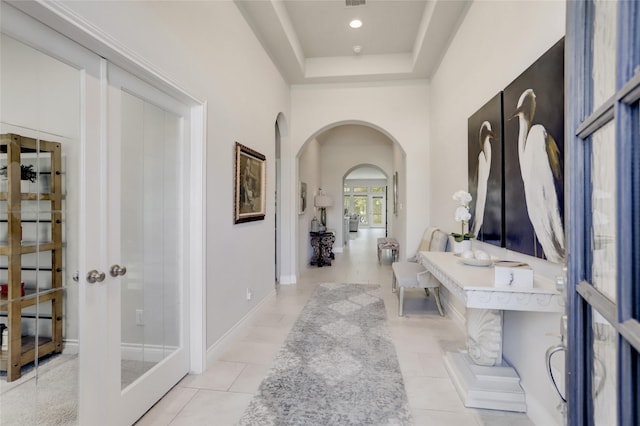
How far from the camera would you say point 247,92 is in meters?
3.32

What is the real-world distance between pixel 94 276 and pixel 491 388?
2486mm

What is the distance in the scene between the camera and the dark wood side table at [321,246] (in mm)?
6820

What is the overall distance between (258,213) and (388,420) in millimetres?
2456

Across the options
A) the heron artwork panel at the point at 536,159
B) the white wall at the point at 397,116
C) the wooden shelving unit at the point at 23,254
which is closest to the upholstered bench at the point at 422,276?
the white wall at the point at 397,116

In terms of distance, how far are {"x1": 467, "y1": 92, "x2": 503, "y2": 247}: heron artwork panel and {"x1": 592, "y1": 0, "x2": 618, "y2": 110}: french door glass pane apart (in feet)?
5.77

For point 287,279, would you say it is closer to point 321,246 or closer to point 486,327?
point 321,246

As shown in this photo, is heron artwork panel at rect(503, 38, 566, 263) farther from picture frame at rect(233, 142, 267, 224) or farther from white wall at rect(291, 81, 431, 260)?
white wall at rect(291, 81, 431, 260)

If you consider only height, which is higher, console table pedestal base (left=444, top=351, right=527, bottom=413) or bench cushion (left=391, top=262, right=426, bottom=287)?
bench cushion (left=391, top=262, right=426, bottom=287)

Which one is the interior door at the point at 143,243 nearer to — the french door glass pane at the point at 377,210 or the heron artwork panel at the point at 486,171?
the heron artwork panel at the point at 486,171

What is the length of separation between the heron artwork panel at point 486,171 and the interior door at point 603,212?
170 centimetres

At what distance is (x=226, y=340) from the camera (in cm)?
282

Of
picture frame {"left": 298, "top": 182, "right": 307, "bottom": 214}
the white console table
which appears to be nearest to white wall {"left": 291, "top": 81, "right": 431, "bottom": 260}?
picture frame {"left": 298, "top": 182, "right": 307, "bottom": 214}

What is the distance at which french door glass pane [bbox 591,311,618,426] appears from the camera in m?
0.62

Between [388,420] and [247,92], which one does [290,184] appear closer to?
[247,92]
